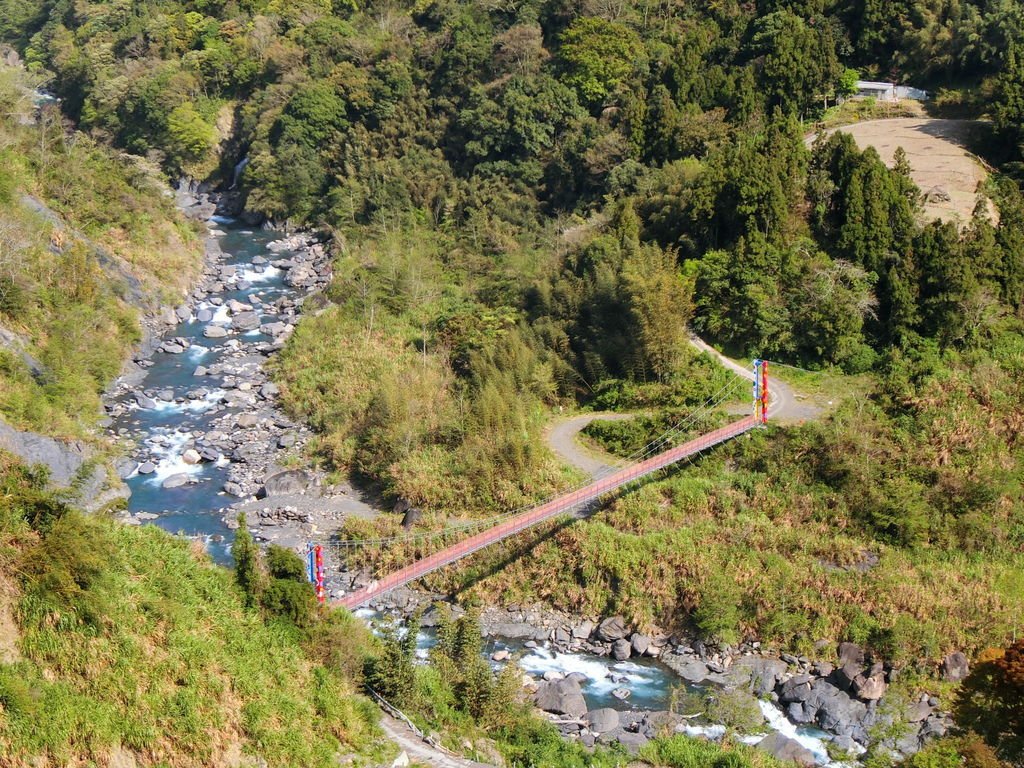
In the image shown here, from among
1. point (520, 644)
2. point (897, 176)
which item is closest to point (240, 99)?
point (897, 176)

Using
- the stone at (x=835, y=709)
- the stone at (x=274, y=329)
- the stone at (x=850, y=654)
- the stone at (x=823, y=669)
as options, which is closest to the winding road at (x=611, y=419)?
the stone at (x=850, y=654)

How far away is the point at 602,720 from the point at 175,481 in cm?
1354

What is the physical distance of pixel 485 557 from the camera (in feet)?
76.6

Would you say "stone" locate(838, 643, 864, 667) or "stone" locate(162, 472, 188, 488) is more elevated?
"stone" locate(162, 472, 188, 488)

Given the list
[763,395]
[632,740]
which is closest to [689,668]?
[632,740]

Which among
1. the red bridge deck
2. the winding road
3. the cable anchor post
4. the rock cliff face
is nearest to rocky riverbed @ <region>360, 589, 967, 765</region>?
the red bridge deck

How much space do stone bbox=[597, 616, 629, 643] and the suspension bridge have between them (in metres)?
2.52

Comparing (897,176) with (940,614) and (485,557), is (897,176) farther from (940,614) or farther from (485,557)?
(485,557)

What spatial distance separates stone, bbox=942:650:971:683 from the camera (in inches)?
775

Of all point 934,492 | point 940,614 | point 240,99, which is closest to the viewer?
point 940,614

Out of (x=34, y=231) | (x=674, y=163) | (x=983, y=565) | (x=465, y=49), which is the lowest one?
(x=983, y=565)

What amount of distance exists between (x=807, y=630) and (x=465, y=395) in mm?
11215

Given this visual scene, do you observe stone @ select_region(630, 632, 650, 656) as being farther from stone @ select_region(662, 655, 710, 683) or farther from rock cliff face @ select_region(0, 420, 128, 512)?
rock cliff face @ select_region(0, 420, 128, 512)

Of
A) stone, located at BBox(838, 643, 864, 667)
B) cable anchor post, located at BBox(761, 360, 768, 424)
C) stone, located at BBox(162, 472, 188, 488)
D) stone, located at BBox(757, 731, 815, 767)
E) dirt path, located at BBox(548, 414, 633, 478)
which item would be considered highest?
cable anchor post, located at BBox(761, 360, 768, 424)
